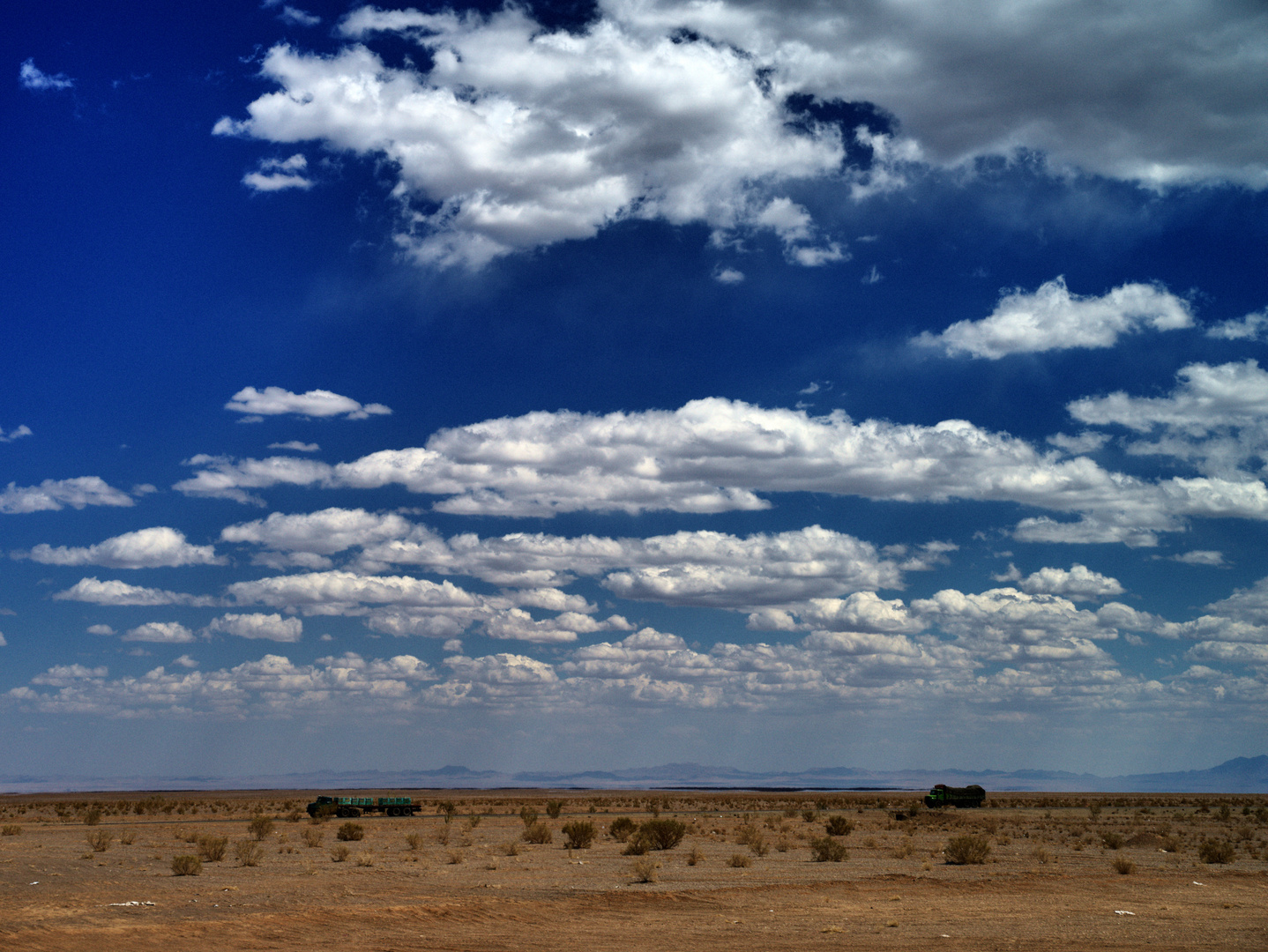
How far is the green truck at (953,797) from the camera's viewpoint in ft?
294

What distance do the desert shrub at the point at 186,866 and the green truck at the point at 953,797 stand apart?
230 ft

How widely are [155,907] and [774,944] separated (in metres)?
14.1

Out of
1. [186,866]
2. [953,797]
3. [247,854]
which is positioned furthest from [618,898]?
[953,797]

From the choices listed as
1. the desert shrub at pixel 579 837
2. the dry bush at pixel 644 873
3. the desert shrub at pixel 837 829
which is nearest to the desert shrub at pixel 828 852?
the dry bush at pixel 644 873

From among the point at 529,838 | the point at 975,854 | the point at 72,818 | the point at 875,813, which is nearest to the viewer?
the point at 975,854

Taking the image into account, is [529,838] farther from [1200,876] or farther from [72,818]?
[72,818]

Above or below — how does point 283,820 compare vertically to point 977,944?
below

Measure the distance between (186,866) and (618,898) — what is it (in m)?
14.5

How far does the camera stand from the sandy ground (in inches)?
791

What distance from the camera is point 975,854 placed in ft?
120

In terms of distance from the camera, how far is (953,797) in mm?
93438

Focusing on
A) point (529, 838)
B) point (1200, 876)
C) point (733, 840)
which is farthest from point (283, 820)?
point (1200, 876)

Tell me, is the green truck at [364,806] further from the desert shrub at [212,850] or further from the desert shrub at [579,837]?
the desert shrub at [212,850]

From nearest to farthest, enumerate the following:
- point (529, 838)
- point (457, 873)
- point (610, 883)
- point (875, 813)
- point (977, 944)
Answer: point (977, 944) → point (610, 883) → point (457, 873) → point (529, 838) → point (875, 813)
